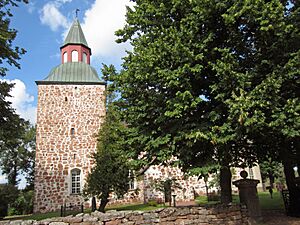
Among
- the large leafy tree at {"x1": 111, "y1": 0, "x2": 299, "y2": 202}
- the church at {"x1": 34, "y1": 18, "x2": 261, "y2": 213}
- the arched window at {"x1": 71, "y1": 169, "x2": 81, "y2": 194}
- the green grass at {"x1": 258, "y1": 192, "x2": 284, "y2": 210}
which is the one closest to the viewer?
Result: the large leafy tree at {"x1": 111, "y1": 0, "x2": 299, "y2": 202}

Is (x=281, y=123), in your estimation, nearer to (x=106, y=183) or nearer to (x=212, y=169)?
(x=212, y=169)

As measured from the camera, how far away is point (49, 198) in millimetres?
20219

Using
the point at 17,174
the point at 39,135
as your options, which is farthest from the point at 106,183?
the point at 17,174

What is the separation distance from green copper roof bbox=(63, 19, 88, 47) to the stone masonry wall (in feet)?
14.7

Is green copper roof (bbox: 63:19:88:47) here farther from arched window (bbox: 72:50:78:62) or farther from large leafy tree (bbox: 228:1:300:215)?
large leafy tree (bbox: 228:1:300:215)

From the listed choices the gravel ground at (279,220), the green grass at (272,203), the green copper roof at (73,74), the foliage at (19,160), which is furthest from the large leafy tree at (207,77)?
the foliage at (19,160)

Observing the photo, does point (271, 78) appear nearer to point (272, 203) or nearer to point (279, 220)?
point (279, 220)

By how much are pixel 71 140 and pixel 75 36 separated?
10053mm

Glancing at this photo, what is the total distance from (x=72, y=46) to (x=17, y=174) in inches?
803

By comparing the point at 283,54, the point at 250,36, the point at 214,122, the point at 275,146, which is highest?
the point at 250,36

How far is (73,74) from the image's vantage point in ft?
76.4

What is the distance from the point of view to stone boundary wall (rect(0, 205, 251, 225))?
21.0ft

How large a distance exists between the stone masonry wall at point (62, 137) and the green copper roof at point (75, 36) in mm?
4495

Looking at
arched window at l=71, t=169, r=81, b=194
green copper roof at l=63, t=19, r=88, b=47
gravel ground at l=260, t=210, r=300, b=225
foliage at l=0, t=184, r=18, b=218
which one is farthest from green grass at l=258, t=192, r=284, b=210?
green copper roof at l=63, t=19, r=88, b=47
